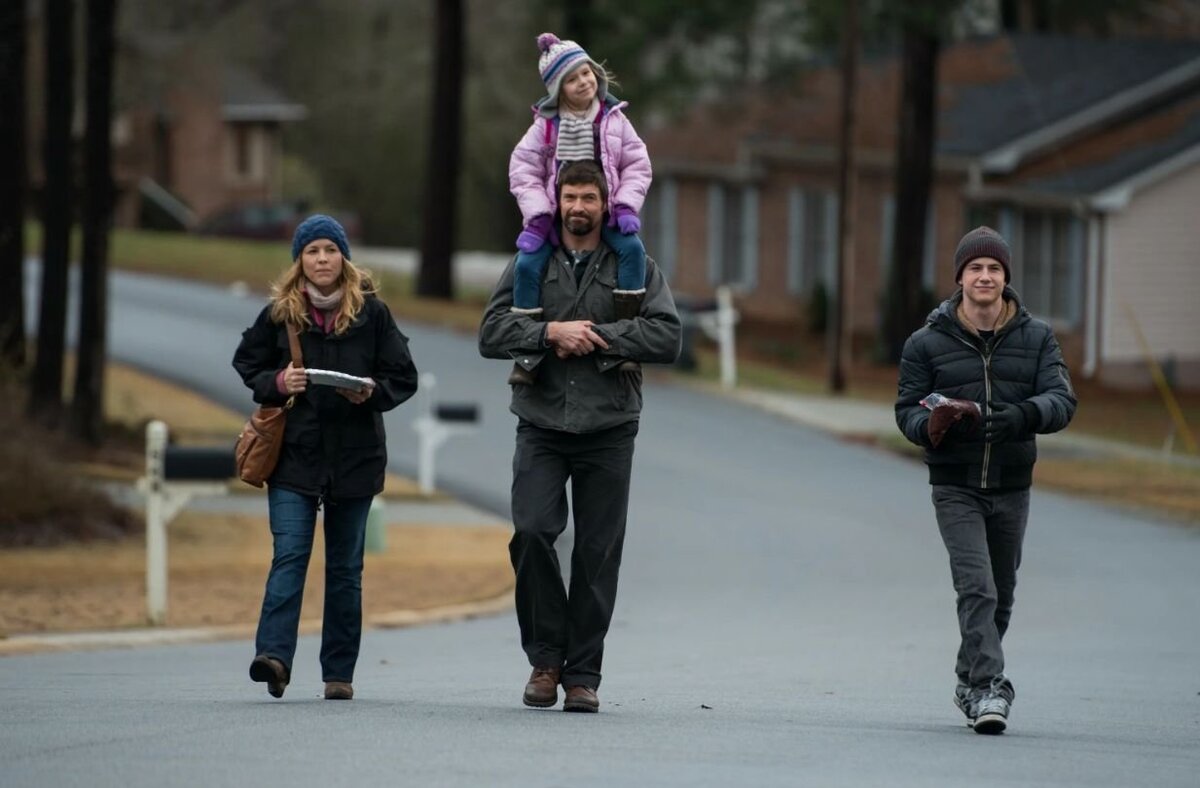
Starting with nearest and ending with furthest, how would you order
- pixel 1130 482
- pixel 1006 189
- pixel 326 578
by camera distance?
pixel 326 578 → pixel 1130 482 → pixel 1006 189

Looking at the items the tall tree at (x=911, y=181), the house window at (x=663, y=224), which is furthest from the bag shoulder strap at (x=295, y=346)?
the house window at (x=663, y=224)

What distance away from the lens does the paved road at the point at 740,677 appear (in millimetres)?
7633

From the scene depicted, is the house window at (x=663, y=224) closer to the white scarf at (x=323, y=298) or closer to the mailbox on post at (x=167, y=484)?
the mailbox on post at (x=167, y=484)

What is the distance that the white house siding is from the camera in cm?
3684

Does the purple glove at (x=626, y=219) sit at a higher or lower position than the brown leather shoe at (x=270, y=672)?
higher

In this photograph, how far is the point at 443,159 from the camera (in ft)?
146

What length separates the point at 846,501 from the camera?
23.1m

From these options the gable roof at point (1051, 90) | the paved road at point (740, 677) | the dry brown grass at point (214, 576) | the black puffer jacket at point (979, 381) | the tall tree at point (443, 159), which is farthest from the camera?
the tall tree at point (443, 159)

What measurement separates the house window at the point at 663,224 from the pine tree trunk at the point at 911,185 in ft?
36.2

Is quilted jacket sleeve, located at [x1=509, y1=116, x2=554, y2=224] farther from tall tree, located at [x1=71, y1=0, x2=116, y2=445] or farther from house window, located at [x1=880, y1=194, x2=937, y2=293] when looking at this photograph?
house window, located at [x1=880, y1=194, x2=937, y2=293]

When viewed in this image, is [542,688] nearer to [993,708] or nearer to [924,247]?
[993,708]

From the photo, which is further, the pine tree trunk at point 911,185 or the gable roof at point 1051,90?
the gable roof at point 1051,90

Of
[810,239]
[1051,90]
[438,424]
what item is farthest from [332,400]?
Answer: [810,239]

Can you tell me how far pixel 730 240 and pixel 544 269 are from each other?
40007 millimetres
